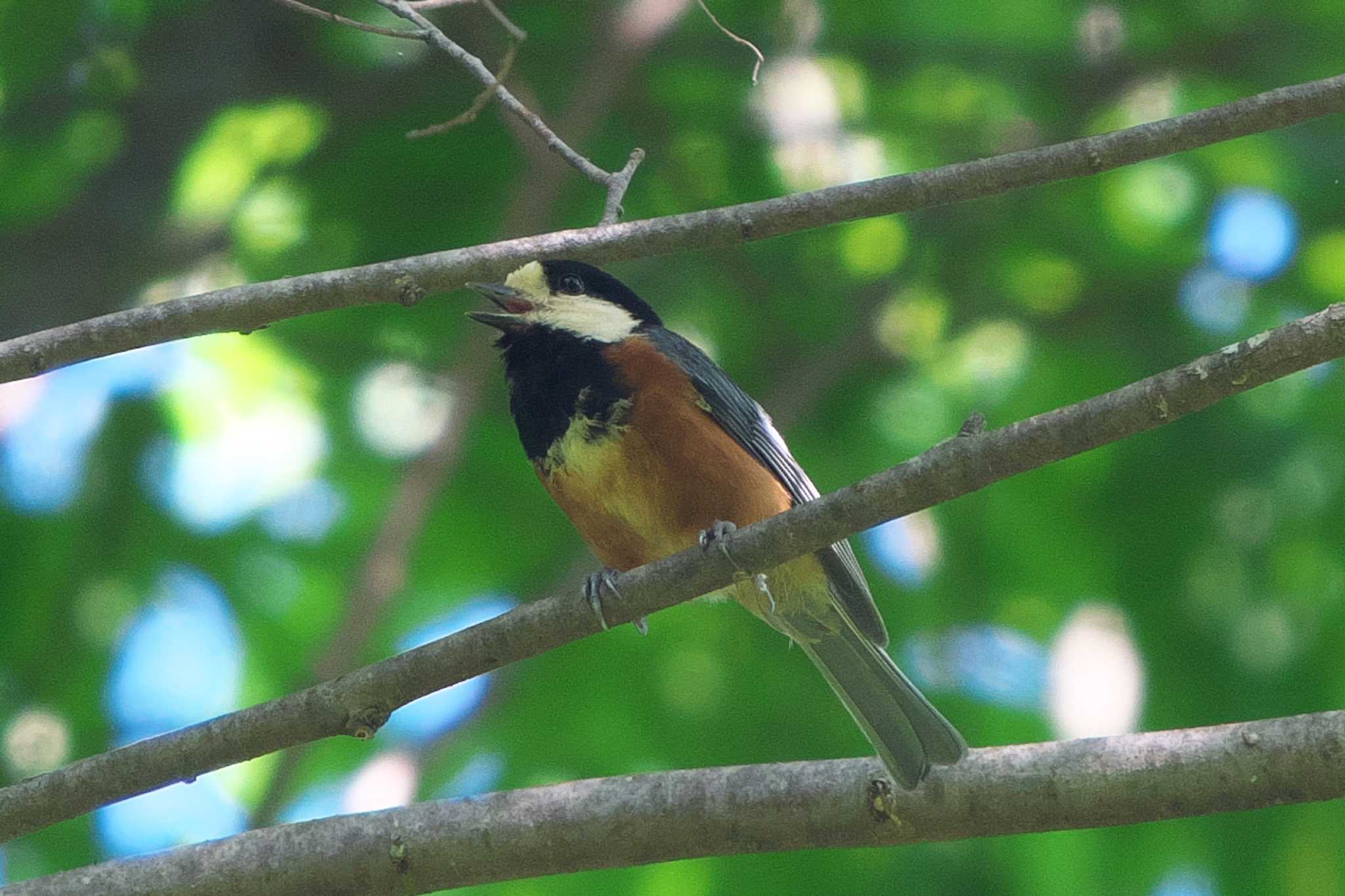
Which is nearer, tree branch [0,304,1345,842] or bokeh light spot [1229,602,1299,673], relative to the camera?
tree branch [0,304,1345,842]

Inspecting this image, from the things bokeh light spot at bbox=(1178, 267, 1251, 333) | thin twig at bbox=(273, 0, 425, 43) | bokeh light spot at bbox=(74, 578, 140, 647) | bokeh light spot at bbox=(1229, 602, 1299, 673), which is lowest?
bokeh light spot at bbox=(74, 578, 140, 647)

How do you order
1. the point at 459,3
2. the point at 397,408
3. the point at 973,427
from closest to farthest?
the point at 973,427
the point at 459,3
the point at 397,408

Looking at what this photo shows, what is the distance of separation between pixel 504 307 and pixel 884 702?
1.83 m

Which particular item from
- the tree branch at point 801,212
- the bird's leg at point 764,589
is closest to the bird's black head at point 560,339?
the bird's leg at point 764,589

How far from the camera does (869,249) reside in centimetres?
676

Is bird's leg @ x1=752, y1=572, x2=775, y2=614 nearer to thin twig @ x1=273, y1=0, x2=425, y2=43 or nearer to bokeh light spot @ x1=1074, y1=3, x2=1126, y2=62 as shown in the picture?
thin twig @ x1=273, y1=0, x2=425, y2=43

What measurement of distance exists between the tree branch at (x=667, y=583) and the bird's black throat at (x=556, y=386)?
1221 mm

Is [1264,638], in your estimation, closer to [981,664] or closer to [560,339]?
[981,664]

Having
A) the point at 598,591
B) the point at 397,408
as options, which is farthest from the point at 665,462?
the point at 397,408

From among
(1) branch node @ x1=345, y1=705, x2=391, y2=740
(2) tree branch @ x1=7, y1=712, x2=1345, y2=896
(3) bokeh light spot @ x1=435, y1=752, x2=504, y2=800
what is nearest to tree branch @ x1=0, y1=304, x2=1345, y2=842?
(1) branch node @ x1=345, y1=705, x2=391, y2=740

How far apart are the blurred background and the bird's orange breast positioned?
113 centimetres

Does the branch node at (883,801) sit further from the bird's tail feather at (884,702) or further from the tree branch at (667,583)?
the tree branch at (667,583)

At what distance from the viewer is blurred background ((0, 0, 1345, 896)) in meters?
5.50

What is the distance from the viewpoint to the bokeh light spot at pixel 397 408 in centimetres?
631
